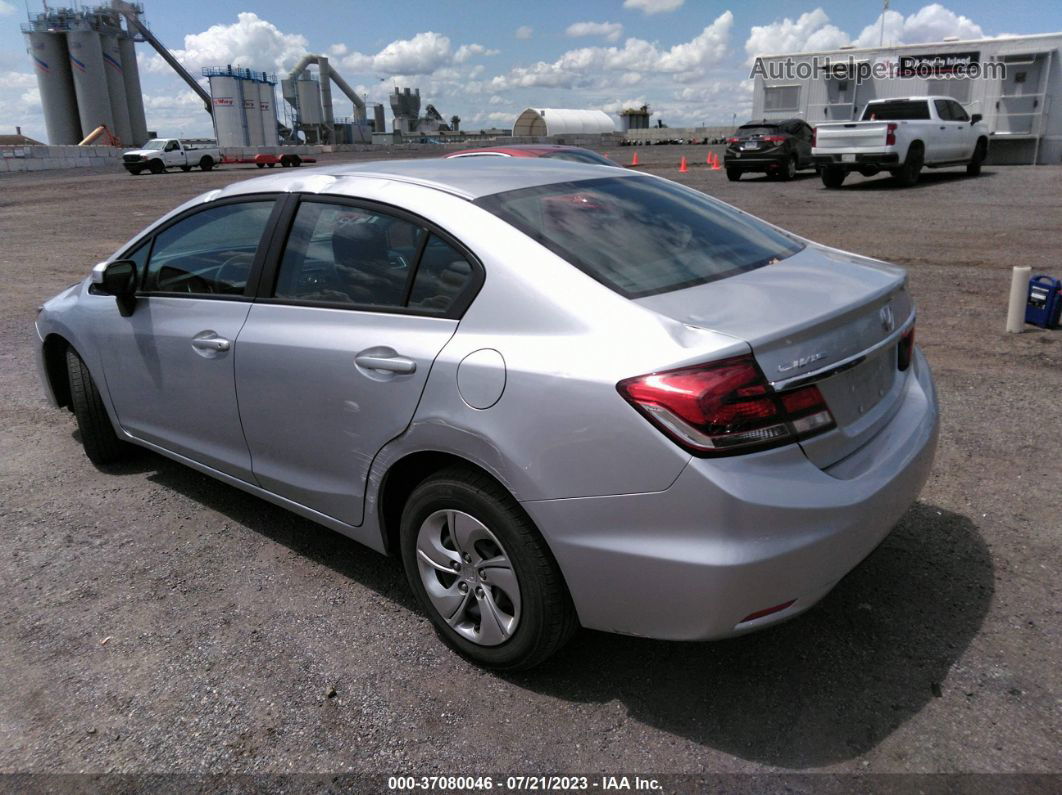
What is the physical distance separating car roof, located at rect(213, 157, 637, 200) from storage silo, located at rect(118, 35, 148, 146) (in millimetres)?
101226

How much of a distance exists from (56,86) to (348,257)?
332ft

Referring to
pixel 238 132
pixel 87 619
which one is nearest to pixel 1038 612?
pixel 87 619

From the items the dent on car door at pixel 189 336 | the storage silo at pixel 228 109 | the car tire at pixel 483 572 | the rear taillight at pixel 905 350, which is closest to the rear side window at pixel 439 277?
the car tire at pixel 483 572

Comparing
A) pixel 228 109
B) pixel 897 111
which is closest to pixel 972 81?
pixel 897 111

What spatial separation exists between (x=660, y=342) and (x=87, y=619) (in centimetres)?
258

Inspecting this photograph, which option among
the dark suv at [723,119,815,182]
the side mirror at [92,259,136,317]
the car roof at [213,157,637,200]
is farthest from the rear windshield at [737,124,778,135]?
the side mirror at [92,259,136,317]

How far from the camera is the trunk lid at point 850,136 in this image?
17656 millimetres

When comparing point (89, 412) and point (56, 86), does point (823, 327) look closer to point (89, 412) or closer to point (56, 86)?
point (89, 412)

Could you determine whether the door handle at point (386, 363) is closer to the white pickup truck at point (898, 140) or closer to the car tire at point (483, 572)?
the car tire at point (483, 572)

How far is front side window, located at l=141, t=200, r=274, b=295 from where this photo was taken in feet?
11.9

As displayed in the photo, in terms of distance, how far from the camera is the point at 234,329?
11.6 ft

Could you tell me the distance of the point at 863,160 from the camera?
18.0 m

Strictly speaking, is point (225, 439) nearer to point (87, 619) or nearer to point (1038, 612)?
point (87, 619)

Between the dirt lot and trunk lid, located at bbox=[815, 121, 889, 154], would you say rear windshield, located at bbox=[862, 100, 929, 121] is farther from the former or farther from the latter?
the dirt lot
